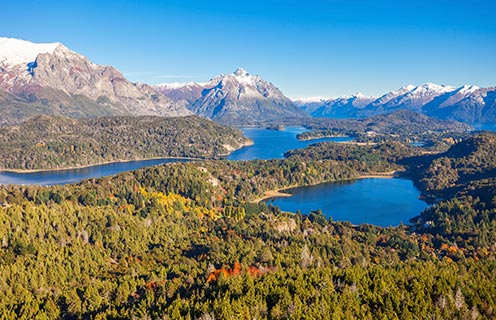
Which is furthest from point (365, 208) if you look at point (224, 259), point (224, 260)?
point (224, 260)

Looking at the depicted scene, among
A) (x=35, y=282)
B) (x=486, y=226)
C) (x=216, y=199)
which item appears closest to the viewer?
(x=35, y=282)

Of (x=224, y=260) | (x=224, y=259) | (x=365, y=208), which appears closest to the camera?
(x=224, y=260)

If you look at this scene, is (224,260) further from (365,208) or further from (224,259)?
(365,208)

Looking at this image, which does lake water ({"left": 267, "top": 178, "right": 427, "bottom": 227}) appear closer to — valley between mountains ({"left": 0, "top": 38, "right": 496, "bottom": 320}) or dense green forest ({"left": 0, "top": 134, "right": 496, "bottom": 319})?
valley between mountains ({"left": 0, "top": 38, "right": 496, "bottom": 320})

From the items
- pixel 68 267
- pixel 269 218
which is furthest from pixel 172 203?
pixel 68 267

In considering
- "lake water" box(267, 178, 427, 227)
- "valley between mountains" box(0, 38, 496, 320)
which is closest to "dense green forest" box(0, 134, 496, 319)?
"valley between mountains" box(0, 38, 496, 320)

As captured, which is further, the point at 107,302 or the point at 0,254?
the point at 0,254

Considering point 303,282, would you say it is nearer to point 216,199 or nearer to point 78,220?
point 78,220

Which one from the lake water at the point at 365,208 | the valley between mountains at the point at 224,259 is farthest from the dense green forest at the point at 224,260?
the lake water at the point at 365,208
